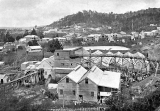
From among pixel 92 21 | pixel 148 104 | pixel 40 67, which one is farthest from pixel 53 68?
pixel 92 21

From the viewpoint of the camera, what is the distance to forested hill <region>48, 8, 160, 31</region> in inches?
4343

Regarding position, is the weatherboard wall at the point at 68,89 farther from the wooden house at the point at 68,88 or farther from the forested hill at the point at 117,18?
the forested hill at the point at 117,18

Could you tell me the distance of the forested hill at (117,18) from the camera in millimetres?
110312

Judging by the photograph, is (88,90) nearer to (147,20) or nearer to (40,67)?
(40,67)

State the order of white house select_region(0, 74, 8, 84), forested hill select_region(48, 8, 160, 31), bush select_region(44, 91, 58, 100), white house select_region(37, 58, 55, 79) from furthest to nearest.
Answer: forested hill select_region(48, 8, 160, 31) → white house select_region(0, 74, 8, 84) → white house select_region(37, 58, 55, 79) → bush select_region(44, 91, 58, 100)

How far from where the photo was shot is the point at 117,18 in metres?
140

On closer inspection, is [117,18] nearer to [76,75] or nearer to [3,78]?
[3,78]

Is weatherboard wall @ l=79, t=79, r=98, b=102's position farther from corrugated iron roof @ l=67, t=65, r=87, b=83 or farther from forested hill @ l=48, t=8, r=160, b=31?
forested hill @ l=48, t=8, r=160, b=31

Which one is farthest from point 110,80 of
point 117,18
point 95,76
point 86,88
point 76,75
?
point 117,18

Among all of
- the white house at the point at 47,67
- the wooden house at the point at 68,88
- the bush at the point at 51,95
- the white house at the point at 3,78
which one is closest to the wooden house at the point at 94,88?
the wooden house at the point at 68,88

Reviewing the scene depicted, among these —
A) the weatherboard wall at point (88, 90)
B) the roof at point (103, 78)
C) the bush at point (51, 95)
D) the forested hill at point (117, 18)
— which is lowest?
the bush at point (51, 95)

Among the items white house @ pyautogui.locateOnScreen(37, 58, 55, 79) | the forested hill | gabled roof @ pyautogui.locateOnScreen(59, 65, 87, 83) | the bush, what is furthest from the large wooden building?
the forested hill

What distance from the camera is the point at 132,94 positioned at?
1839cm

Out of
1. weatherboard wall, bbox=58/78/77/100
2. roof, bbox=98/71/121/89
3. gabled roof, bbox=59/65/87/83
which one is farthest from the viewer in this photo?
gabled roof, bbox=59/65/87/83
